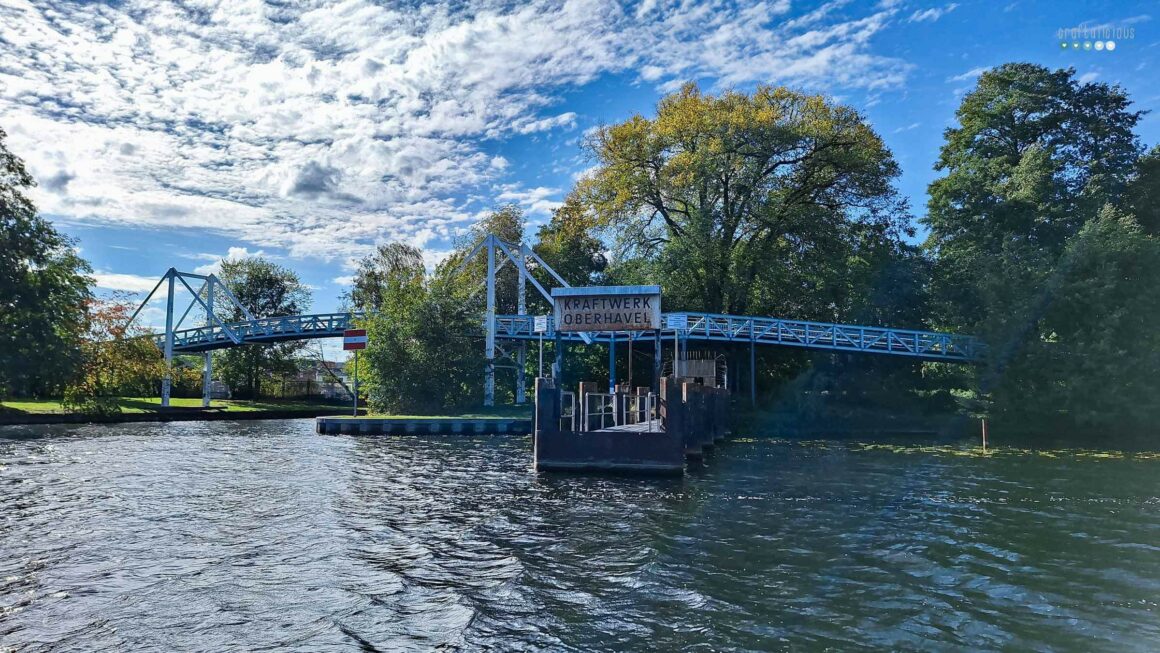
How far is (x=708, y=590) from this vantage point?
8.11m

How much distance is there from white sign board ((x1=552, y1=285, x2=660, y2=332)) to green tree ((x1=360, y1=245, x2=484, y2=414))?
19.7 meters

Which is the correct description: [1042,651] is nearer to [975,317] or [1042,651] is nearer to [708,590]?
[708,590]

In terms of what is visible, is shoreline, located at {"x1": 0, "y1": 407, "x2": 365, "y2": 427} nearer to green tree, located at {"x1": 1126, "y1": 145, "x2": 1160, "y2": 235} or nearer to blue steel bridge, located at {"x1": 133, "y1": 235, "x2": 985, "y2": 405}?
blue steel bridge, located at {"x1": 133, "y1": 235, "x2": 985, "y2": 405}

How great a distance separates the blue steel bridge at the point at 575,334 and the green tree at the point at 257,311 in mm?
4152

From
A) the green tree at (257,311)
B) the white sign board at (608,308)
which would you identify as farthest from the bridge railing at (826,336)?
the green tree at (257,311)

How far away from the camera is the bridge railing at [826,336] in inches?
1403

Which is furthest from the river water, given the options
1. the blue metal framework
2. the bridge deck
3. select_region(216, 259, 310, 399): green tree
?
select_region(216, 259, 310, 399): green tree

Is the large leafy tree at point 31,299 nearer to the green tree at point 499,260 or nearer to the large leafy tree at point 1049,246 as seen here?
the green tree at point 499,260

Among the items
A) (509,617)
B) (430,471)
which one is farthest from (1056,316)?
(509,617)

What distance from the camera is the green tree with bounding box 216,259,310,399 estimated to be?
59.3 m

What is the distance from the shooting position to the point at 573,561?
9.45 m

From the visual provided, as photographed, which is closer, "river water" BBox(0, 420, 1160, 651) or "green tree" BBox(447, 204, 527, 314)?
"river water" BBox(0, 420, 1160, 651)

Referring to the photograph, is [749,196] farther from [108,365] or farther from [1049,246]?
[108,365]

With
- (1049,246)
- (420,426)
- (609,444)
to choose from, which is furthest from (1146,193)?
(420,426)
